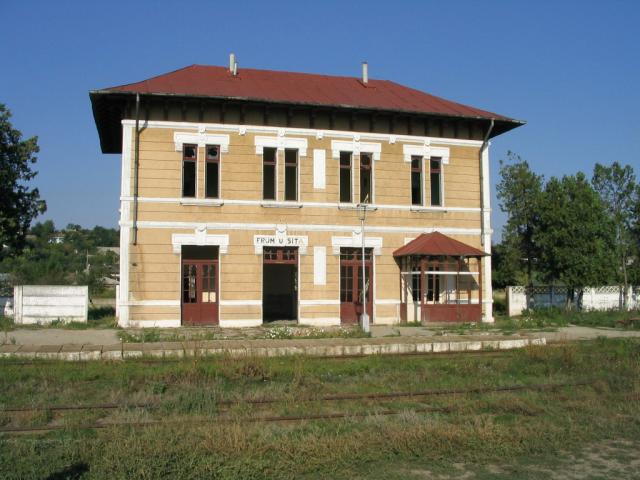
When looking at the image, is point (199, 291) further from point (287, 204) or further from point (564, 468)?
point (564, 468)

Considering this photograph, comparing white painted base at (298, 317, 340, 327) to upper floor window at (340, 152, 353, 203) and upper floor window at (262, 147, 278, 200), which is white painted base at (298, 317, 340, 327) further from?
upper floor window at (262, 147, 278, 200)

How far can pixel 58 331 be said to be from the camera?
58.2 feet

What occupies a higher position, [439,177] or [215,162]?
[215,162]

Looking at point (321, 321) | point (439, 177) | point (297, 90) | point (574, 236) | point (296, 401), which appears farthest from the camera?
point (574, 236)

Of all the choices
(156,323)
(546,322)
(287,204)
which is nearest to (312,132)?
(287,204)

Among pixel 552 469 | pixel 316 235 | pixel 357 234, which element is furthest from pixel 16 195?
pixel 552 469

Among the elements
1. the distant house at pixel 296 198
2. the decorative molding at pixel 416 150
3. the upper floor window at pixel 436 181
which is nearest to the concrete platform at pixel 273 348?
the distant house at pixel 296 198

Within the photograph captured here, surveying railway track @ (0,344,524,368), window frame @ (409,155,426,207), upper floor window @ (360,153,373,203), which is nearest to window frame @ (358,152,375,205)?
upper floor window @ (360,153,373,203)

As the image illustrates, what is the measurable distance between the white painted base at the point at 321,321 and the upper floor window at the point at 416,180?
5408 millimetres

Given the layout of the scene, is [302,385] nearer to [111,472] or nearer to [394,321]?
[111,472]

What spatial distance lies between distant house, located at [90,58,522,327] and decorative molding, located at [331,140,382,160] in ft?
0.18

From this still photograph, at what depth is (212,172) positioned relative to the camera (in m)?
20.7

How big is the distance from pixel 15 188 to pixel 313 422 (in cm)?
1761

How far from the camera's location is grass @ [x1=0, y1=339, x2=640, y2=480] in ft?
19.7
